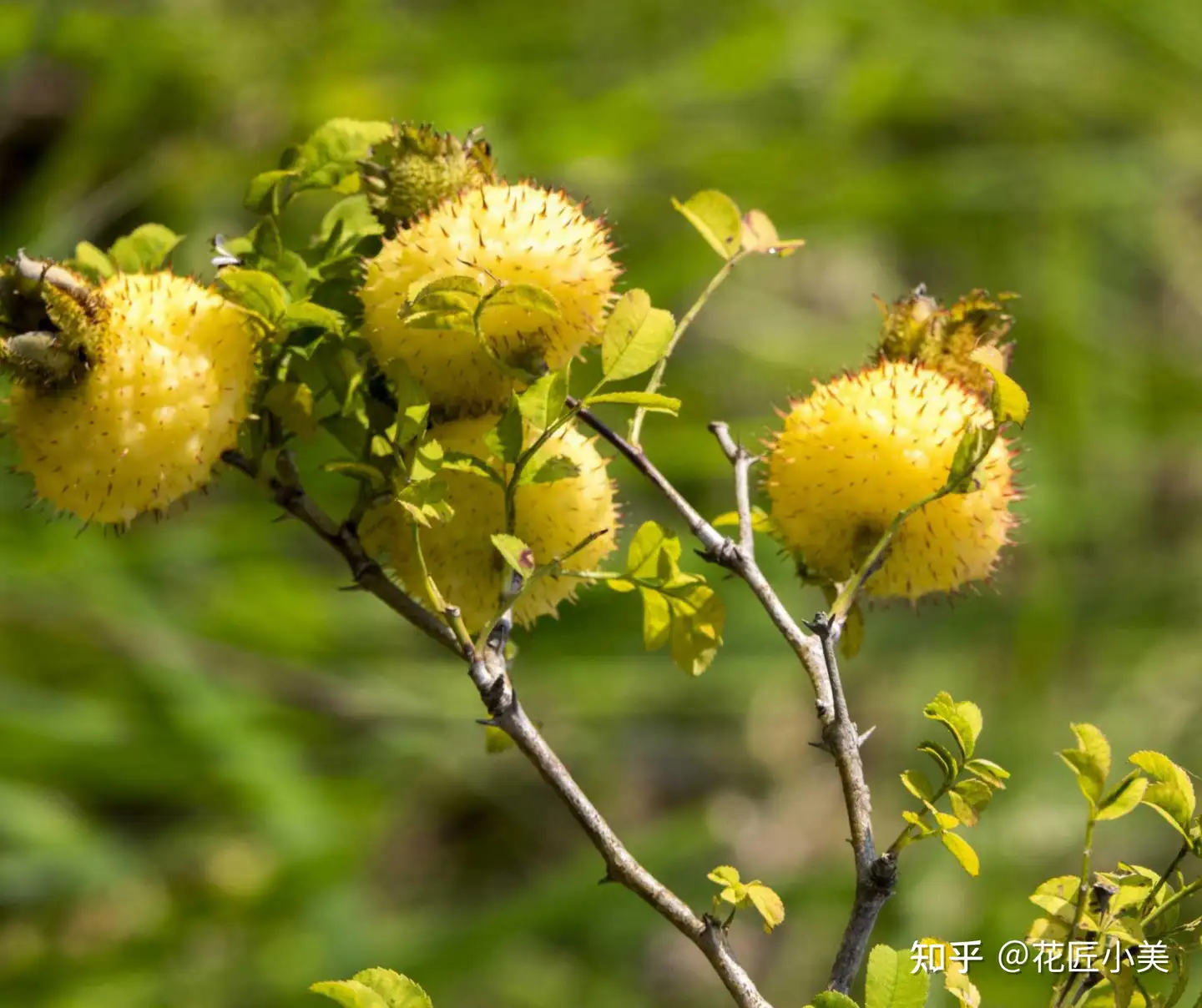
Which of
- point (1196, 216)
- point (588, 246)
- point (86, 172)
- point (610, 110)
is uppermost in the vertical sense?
point (1196, 216)

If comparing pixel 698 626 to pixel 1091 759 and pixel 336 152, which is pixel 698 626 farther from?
pixel 336 152

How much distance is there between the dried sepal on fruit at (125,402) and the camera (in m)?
0.58

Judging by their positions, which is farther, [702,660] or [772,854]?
[772,854]

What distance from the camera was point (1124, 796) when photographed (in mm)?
490

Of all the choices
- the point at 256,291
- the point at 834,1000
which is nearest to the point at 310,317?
the point at 256,291

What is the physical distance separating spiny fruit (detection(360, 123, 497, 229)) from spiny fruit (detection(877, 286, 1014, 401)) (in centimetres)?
22

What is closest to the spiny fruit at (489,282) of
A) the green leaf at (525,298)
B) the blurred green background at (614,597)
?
the green leaf at (525,298)

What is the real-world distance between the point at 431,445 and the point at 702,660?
0.15 meters

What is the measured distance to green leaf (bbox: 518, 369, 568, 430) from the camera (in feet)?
1.75

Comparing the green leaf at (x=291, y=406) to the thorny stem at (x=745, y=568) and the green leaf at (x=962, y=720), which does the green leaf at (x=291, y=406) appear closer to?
the thorny stem at (x=745, y=568)

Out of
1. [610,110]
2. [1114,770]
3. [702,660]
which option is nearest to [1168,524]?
[1114,770]

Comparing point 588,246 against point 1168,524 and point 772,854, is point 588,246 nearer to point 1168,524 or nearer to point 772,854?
point 772,854

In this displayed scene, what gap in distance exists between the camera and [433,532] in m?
0.61

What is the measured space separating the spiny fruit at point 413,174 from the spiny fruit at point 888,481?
19 cm
